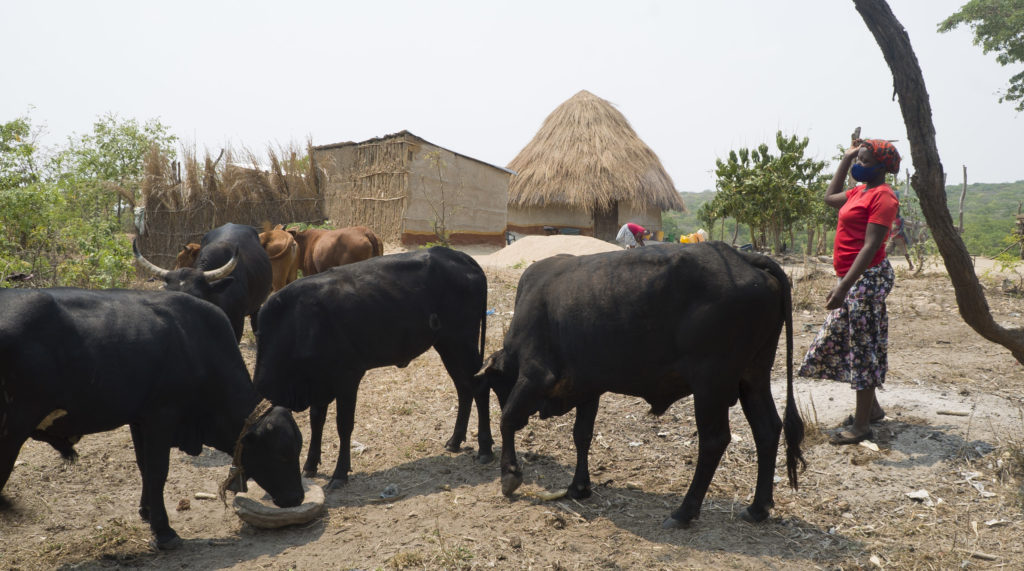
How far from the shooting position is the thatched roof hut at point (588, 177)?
24.2 metres

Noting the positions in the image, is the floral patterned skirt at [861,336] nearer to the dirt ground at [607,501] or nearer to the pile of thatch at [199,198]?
the dirt ground at [607,501]

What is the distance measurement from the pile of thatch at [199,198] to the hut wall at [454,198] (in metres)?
3.44

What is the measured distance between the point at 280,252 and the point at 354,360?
5.46 m

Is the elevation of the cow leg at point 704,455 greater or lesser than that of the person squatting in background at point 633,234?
lesser

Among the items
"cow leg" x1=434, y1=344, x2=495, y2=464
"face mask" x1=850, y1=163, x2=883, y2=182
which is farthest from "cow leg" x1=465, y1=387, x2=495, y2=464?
"face mask" x1=850, y1=163, x2=883, y2=182

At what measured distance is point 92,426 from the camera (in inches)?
146

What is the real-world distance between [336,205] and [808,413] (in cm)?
1502

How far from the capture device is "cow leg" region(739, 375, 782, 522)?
3.91 m

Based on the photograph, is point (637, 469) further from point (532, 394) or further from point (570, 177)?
point (570, 177)

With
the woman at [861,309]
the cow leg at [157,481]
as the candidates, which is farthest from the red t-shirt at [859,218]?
the cow leg at [157,481]

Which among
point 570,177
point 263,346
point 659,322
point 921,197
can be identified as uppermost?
point 570,177

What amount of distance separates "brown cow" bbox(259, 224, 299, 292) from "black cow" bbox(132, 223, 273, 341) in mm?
1139

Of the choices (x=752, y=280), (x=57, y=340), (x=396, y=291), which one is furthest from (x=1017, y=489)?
(x=57, y=340)

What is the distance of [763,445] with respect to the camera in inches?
154
